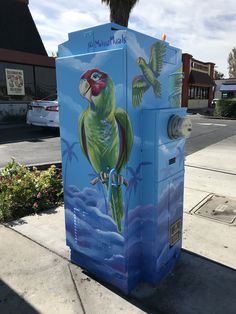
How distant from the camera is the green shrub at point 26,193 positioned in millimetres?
3826

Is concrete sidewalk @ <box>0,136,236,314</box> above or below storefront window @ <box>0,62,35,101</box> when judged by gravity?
below

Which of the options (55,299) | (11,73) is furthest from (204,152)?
(11,73)

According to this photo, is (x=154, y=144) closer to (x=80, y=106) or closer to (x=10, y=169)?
(x=80, y=106)

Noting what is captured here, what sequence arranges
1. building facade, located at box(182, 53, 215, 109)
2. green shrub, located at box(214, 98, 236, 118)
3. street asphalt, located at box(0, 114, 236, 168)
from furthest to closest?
building facade, located at box(182, 53, 215, 109) < green shrub, located at box(214, 98, 236, 118) < street asphalt, located at box(0, 114, 236, 168)

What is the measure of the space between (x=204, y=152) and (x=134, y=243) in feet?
20.5

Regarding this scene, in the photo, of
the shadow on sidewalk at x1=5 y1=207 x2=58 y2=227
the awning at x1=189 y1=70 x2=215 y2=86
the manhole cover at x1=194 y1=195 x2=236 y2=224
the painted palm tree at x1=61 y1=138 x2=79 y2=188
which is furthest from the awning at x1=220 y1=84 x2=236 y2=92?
the painted palm tree at x1=61 y1=138 x2=79 y2=188

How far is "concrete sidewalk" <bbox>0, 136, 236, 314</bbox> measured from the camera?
7.37ft

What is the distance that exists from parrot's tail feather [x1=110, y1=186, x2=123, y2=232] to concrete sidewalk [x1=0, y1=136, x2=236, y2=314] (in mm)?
596

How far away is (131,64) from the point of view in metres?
2.05

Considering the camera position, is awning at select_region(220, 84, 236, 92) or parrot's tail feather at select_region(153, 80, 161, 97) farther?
awning at select_region(220, 84, 236, 92)

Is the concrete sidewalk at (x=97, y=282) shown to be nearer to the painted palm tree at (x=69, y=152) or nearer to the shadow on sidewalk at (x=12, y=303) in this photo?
the shadow on sidewalk at (x=12, y=303)

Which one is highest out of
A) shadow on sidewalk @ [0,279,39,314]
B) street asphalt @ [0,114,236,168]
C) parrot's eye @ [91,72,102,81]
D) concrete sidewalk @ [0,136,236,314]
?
parrot's eye @ [91,72,102,81]

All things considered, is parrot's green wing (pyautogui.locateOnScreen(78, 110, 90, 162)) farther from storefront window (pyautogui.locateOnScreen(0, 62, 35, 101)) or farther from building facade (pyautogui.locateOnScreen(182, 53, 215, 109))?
building facade (pyautogui.locateOnScreen(182, 53, 215, 109))

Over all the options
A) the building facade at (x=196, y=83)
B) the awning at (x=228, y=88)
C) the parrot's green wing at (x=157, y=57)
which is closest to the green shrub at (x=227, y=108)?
the building facade at (x=196, y=83)
